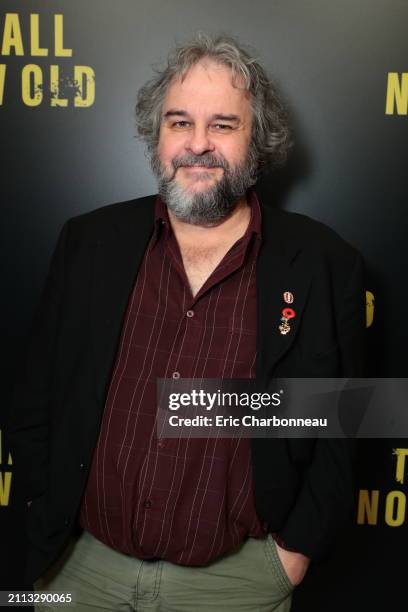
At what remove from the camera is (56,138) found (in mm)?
2023

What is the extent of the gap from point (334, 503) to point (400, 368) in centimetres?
62

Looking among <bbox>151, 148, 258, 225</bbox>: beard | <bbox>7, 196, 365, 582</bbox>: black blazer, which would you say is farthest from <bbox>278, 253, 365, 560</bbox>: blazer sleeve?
<bbox>151, 148, 258, 225</bbox>: beard

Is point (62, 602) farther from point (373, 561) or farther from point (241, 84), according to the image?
point (241, 84)

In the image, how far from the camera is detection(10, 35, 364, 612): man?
1.47 meters

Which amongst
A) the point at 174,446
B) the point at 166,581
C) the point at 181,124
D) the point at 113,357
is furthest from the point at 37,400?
the point at 181,124

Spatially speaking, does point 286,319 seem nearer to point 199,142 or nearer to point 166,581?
point 199,142

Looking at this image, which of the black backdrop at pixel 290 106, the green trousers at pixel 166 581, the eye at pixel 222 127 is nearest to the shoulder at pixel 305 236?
the eye at pixel 222 127

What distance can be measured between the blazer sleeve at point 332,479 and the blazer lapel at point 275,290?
0.39ft

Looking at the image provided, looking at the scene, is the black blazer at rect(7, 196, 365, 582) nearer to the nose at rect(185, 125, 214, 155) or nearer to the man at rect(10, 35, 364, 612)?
the man at rect(10, 35, 364, 612)

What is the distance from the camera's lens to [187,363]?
4.80ft

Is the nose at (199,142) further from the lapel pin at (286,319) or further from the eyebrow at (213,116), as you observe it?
the lapel pin at (286,319)

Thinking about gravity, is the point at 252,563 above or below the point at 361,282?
below

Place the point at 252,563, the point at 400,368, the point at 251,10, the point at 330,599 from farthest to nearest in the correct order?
the point at 330,599
the point at 400,368
the point at 251,10
the point at 252,563

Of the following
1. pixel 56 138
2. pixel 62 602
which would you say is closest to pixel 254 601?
pixel 62 602
